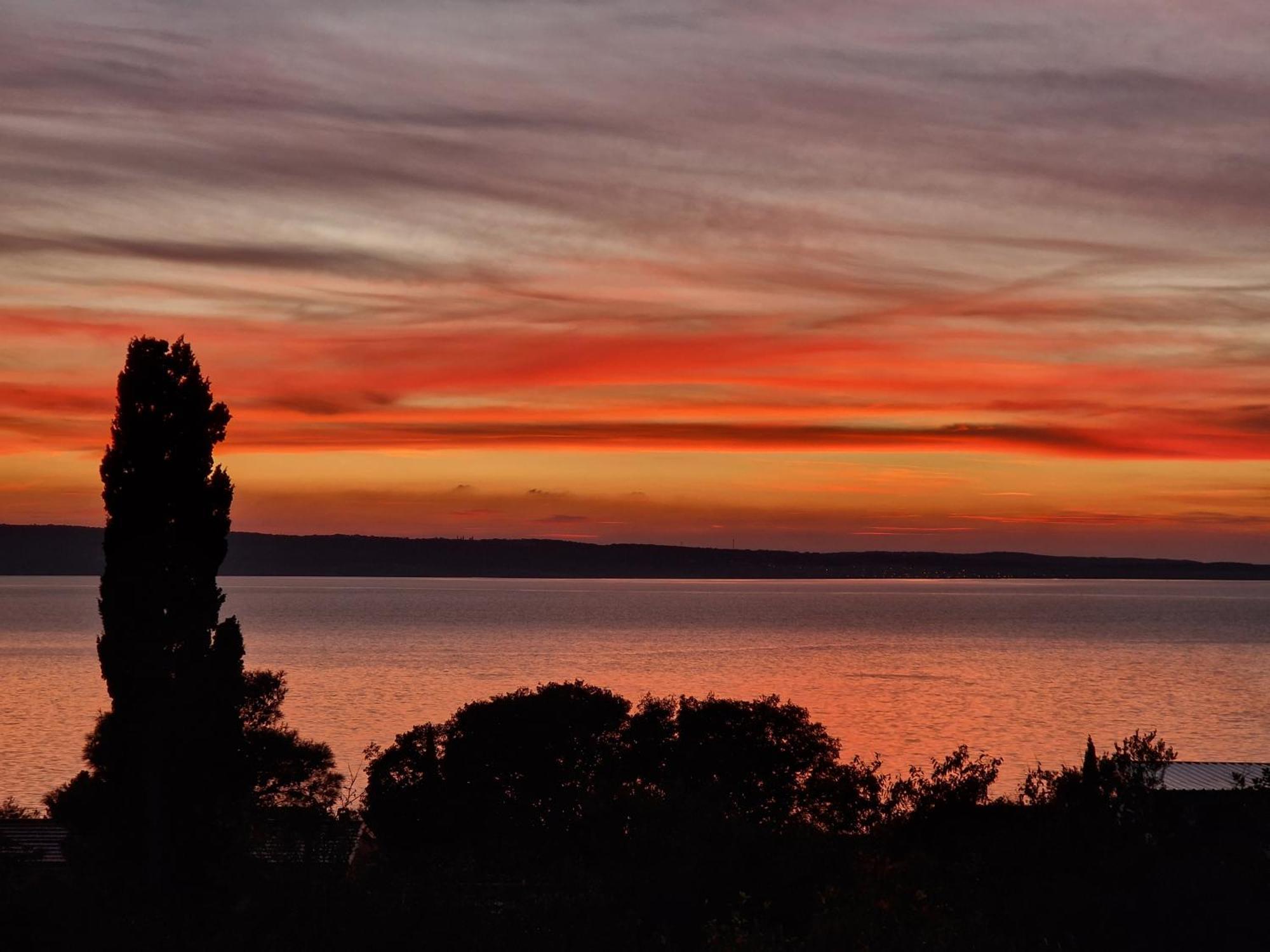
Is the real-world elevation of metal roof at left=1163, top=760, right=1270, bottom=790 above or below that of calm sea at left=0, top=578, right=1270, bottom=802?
above

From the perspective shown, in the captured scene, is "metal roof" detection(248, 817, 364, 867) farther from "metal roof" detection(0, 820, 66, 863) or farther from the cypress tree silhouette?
"metal roof" detection(0, 820, 66, 863)

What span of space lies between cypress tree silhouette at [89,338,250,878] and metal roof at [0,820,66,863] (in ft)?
12.9

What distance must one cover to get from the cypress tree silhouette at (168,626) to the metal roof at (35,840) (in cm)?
392

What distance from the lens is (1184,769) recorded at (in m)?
52.2

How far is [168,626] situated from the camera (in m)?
40.5

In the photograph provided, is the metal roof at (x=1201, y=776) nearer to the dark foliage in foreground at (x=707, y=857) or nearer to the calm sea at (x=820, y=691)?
the dark foliage in foreground at (x=707, y=857)

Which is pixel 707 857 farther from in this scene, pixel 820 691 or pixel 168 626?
pixel 820 691

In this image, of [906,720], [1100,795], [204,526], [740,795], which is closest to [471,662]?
[906,720]

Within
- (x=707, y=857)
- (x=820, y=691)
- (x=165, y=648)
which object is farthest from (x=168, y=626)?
(x=820, y=691)

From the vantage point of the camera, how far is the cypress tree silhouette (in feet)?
129

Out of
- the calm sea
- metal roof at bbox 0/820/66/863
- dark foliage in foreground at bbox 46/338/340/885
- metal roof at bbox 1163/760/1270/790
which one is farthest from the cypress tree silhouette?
the calm sea

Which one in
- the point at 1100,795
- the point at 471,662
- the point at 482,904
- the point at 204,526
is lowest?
the point at 471,662

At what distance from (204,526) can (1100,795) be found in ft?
83.7

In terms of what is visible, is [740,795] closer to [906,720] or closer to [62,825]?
[62,825]
